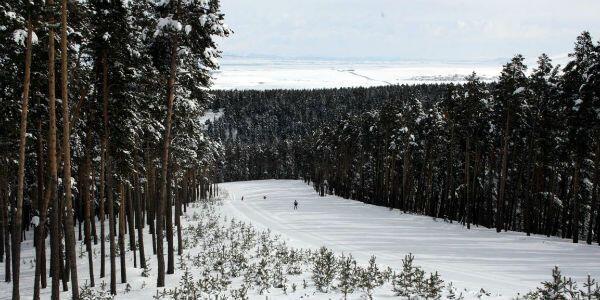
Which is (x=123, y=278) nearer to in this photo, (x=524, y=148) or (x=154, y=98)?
(x=154, y=98)

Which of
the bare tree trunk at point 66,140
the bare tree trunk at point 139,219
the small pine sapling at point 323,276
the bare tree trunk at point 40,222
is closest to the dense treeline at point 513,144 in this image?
the small pine sapling at point 323,276

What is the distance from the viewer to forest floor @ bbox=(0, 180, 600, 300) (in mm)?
14971

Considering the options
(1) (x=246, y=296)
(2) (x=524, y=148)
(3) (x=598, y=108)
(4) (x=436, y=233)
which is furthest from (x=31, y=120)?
(2) (x=524, y=148)

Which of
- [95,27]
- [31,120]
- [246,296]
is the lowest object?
[246,296]

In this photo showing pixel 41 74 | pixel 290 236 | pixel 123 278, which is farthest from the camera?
pixel 290 236

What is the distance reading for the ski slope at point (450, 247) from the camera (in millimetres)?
17828

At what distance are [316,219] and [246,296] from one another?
3067cm

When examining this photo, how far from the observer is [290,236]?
31.8 meters

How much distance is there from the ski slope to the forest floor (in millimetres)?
47

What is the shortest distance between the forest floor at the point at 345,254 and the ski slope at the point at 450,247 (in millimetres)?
47

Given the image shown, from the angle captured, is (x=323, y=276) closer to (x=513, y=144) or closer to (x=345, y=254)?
(x=345, y=254)

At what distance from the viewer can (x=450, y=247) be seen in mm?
26469

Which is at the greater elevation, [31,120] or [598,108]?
[598,108]

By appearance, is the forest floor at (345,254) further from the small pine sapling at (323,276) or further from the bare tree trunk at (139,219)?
the bare tree trunk at (139,219)
